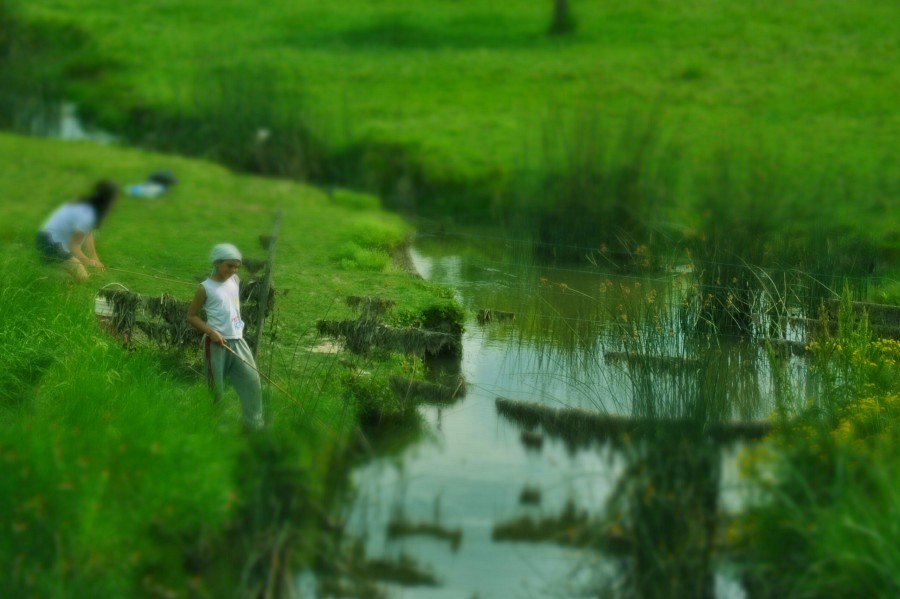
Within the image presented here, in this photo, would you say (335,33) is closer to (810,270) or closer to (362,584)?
(810,270)

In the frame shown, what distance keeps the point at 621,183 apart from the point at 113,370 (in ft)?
34.2

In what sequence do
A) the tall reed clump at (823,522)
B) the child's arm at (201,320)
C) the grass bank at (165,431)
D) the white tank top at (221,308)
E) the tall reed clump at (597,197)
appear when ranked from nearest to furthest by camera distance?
the tall reed clump at (823,522), the grass bank at (165,431), the child's arm at (201,320), the white tank top at (221,308), the tall reed clump at (597,197)

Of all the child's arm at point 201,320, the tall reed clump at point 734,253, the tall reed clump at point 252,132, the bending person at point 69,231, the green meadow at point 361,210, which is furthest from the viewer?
the tall reed clump at point 252,132

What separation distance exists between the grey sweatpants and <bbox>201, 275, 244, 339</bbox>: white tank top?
0.09 m

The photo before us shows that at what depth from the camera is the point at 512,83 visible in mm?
31109

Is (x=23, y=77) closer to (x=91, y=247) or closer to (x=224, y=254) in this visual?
(x=91, y=247)

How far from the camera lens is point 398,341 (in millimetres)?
10867

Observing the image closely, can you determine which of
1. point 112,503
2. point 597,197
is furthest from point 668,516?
point 597,197

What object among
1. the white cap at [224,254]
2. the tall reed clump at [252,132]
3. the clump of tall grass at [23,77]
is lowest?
the white cap at [224,254]

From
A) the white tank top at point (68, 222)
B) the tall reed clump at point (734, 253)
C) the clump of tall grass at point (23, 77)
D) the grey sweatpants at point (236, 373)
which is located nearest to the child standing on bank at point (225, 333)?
the grey sweatpants at point (236, 373)

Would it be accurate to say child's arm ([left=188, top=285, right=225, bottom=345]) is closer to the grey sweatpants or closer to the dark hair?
the grey sweatpants

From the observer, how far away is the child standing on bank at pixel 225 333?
28.1ft

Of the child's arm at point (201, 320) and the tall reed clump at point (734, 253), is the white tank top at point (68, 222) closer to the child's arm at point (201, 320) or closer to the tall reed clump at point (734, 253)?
the child's arm at point (201, 320)

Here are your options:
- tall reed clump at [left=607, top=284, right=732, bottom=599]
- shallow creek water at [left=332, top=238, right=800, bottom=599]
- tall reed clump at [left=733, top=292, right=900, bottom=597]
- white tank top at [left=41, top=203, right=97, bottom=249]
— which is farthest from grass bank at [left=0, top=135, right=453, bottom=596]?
tall reed clump at [left=733, top=292, right=900, bottom=597]
